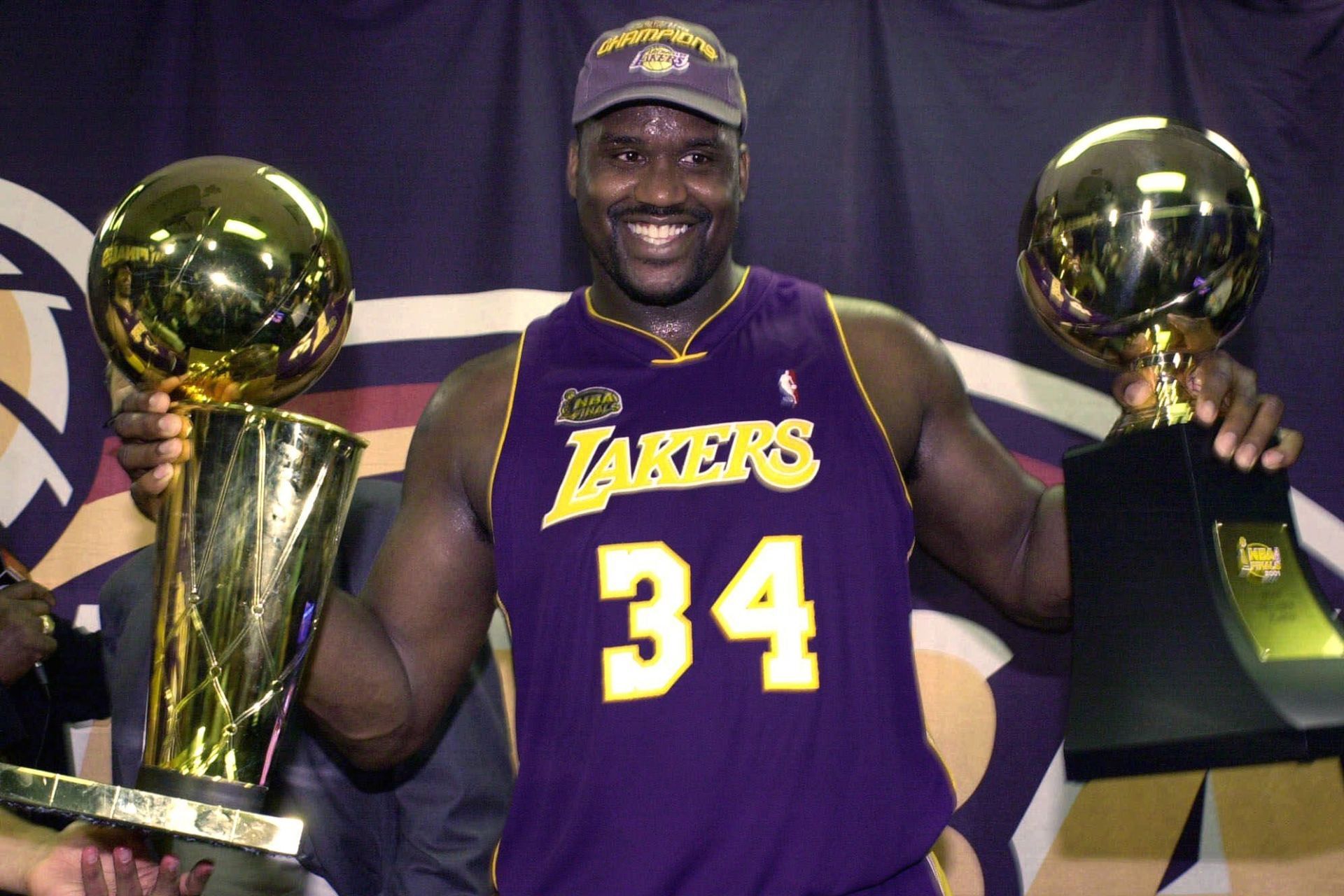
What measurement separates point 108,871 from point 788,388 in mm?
1005

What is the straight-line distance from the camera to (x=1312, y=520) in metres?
2.59

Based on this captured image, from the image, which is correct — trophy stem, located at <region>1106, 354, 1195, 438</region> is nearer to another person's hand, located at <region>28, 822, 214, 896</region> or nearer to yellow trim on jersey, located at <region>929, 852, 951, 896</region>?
yellow trim on jersey, located at <region>929, 852, 951, 896</region>

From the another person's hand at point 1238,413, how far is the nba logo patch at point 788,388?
1.51ft

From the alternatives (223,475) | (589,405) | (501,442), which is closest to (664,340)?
(589,405)

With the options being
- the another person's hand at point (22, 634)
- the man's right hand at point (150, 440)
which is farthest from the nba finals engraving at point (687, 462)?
the another person's hand at point (22, 634)

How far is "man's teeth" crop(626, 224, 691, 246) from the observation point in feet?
5.72

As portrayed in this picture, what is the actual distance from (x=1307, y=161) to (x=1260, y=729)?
182 centimetres

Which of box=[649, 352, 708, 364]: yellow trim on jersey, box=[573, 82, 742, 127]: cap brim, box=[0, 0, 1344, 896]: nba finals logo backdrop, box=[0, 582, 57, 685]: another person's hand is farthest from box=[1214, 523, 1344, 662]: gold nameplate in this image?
box=[0, 582, 57, 685]: another person's hand

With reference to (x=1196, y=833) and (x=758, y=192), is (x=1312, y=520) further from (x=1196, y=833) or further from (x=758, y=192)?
(x=758, y=192)

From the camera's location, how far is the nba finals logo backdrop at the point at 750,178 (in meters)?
2.62

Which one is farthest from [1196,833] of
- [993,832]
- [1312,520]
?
[1312,520]

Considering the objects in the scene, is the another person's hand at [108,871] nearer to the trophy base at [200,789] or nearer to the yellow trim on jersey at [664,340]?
the trophy base at [200,789]

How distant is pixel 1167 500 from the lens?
1312 mm

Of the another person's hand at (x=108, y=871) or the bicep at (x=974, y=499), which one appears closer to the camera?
the another person's hand at (x=108, y=871)
